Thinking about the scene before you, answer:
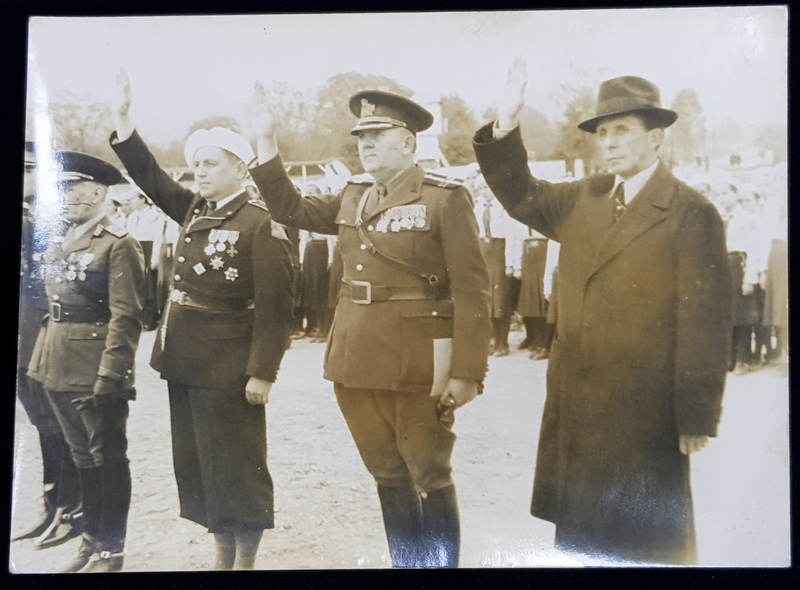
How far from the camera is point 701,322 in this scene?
2.46m

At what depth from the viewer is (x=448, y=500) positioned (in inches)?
99.4

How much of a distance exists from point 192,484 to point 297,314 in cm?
81

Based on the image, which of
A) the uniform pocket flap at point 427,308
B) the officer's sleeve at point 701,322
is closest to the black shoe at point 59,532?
the uniform pocket flap at point 427,308

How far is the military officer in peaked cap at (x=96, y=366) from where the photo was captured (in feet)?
8.61

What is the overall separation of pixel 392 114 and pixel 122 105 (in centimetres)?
114

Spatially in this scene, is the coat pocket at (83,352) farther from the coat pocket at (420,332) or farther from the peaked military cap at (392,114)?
the peaked military cap at (392,114)

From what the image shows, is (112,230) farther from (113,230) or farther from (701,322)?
(701,322)

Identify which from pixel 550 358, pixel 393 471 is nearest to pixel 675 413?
pixel 550 358

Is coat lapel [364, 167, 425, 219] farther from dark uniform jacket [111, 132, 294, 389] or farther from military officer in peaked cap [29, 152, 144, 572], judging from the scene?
military officer in peaked cap [29, 152, 144, 572]

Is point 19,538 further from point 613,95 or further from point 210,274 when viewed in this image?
point 613,95

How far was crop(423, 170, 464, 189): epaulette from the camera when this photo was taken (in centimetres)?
252

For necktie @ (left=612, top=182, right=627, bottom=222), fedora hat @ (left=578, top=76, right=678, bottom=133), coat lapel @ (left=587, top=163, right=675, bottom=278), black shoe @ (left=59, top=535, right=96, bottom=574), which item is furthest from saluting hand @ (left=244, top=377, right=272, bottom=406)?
fedora hat @ (left=578, top=76, right=678, bottom=133)

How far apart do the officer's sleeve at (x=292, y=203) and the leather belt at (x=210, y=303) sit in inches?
14.5

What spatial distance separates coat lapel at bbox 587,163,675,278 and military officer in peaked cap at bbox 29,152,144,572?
188 cm
